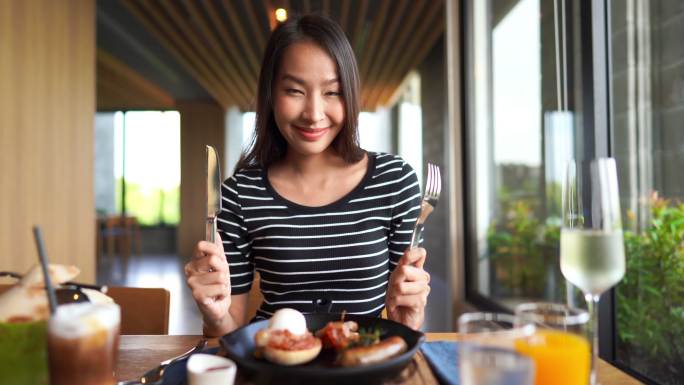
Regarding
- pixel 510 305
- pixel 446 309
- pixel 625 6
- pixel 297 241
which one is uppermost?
pixel 625 6

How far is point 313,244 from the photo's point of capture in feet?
4.83

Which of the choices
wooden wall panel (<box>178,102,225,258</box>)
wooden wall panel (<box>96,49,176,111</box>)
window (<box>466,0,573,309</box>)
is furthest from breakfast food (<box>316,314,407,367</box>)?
wooden wall panel (<box>178,102,225,258</box>)

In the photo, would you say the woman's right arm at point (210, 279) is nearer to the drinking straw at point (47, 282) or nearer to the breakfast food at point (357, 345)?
the breakfast food at point (357, 345)

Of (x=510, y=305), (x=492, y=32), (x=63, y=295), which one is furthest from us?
(x=492, y=32)

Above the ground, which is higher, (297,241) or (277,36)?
(277,36)

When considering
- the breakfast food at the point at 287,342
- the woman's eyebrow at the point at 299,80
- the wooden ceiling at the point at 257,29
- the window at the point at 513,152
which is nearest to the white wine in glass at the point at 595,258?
the breakfast food at the point at 287,342

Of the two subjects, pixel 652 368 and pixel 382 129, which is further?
pixel 382 129

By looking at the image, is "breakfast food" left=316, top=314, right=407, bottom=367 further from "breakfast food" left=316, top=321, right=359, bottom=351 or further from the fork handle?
the fork handle

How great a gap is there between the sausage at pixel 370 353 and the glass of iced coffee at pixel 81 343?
32 centimetres

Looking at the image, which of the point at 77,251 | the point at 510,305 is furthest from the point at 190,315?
the point at 510,305

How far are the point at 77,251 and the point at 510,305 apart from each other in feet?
9.90

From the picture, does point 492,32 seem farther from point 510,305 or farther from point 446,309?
point 446,309

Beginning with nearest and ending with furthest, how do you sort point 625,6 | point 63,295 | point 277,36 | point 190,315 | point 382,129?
point 63,295, point 277,36, point 625,6, point 190,315, point 382,129

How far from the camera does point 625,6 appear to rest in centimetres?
206
